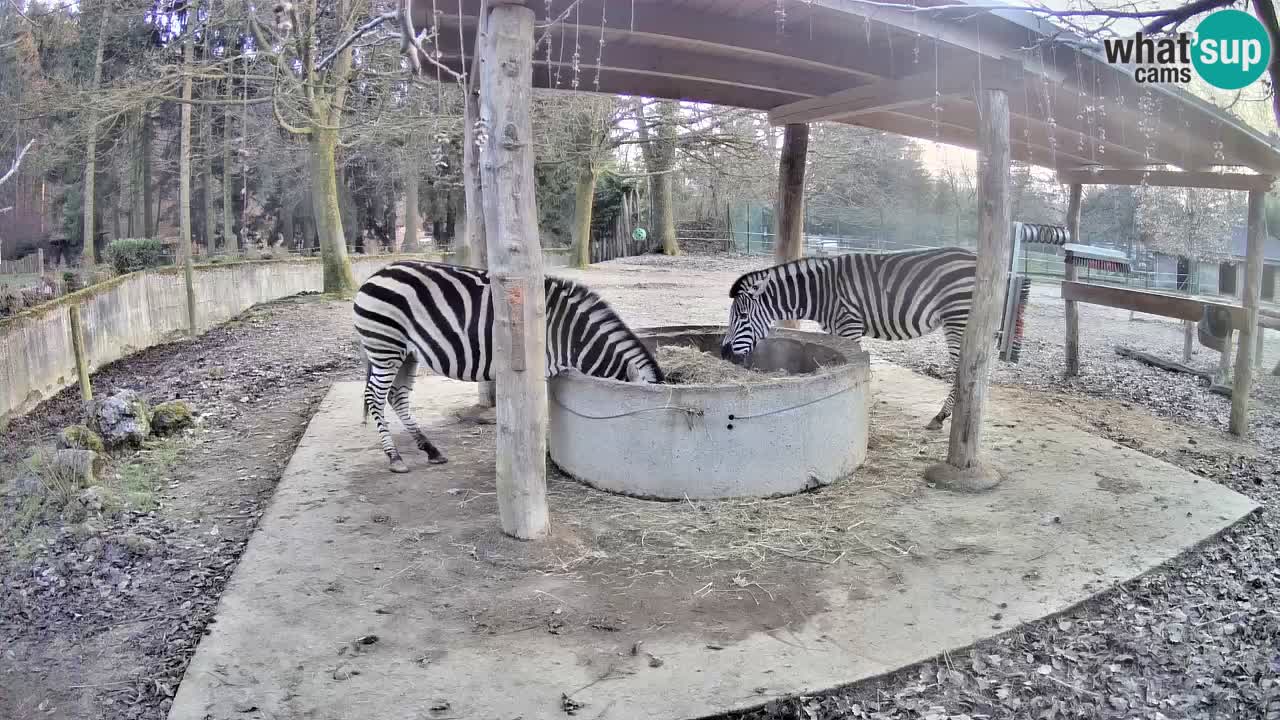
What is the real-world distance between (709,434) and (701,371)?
1.08 m

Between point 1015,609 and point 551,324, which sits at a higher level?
point 551,324

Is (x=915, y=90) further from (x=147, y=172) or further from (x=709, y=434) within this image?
(x=147, y=172)

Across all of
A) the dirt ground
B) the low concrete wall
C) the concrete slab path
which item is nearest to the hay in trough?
the concrete slab path

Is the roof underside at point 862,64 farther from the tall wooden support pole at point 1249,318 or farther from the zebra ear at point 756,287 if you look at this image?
the zebra ear at point 756,287

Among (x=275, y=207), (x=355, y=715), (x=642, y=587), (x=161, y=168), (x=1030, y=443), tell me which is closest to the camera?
(x=355, y=715)

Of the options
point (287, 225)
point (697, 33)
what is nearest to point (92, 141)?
point (697, 33)

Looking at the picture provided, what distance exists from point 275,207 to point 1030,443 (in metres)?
29.0

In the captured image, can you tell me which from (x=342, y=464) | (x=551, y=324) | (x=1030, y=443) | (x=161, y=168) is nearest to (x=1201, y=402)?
(x=1030, y=443)

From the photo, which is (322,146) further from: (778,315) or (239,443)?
(778,315)

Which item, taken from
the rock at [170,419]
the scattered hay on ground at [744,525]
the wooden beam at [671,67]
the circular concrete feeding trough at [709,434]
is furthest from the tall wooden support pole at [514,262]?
the rock at [170,419]

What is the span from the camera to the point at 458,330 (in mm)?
5805

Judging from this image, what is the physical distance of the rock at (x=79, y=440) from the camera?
6059 mm

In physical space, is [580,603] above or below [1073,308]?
below

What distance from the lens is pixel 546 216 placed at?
2800cm
